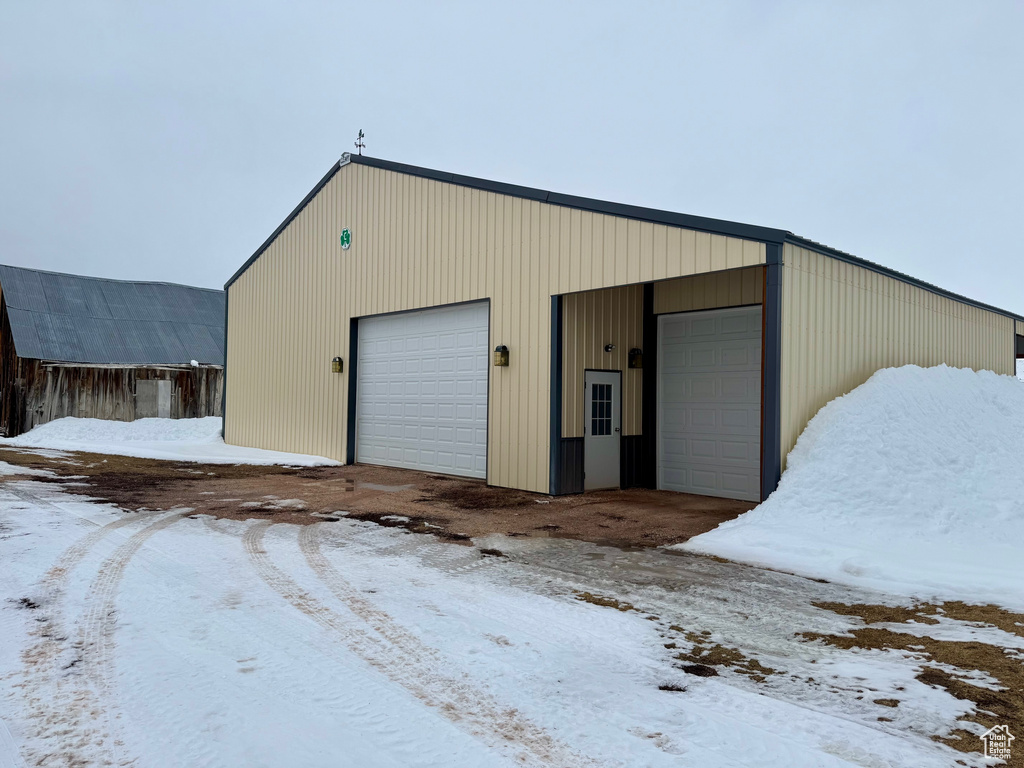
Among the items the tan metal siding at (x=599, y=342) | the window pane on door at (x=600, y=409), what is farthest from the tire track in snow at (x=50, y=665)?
the window pane on door at (x=600, y=409)

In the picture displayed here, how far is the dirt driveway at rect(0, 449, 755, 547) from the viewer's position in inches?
290

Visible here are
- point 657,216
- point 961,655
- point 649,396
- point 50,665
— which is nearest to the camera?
point 50,665

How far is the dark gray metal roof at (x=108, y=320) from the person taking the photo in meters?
20.9

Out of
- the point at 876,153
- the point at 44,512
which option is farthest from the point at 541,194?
the point at 876,153

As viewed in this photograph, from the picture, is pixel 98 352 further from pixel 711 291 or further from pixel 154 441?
pixel 711 291

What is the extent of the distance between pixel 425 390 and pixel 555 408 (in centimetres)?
342

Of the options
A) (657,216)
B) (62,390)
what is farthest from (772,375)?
(62,390)

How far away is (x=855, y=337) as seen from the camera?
890cm

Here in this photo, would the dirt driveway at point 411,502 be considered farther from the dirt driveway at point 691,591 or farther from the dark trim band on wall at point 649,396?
the dark trim band on wall at point 649,396

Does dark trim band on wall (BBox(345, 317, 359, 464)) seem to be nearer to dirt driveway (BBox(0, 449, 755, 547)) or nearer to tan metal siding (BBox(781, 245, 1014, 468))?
dirt driveway (BBox(0, 449, 755, 547))

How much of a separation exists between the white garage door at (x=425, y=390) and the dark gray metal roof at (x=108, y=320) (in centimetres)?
1156

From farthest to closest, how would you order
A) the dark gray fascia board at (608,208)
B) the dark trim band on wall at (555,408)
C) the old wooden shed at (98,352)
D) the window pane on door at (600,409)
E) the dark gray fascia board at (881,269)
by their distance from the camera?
the old wooden shed at (98,352), the window pane on door at (600,409), the dark trim band on wall at (555,408), the dark gray fascia board at (881,269), the dark gray fascia board at (608,208)

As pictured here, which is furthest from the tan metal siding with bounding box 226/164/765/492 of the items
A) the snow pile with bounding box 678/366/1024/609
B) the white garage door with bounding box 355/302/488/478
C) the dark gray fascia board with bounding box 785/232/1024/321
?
the snow pile with bounding box 678/366/1024/609

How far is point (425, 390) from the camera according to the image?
40.3 ft
